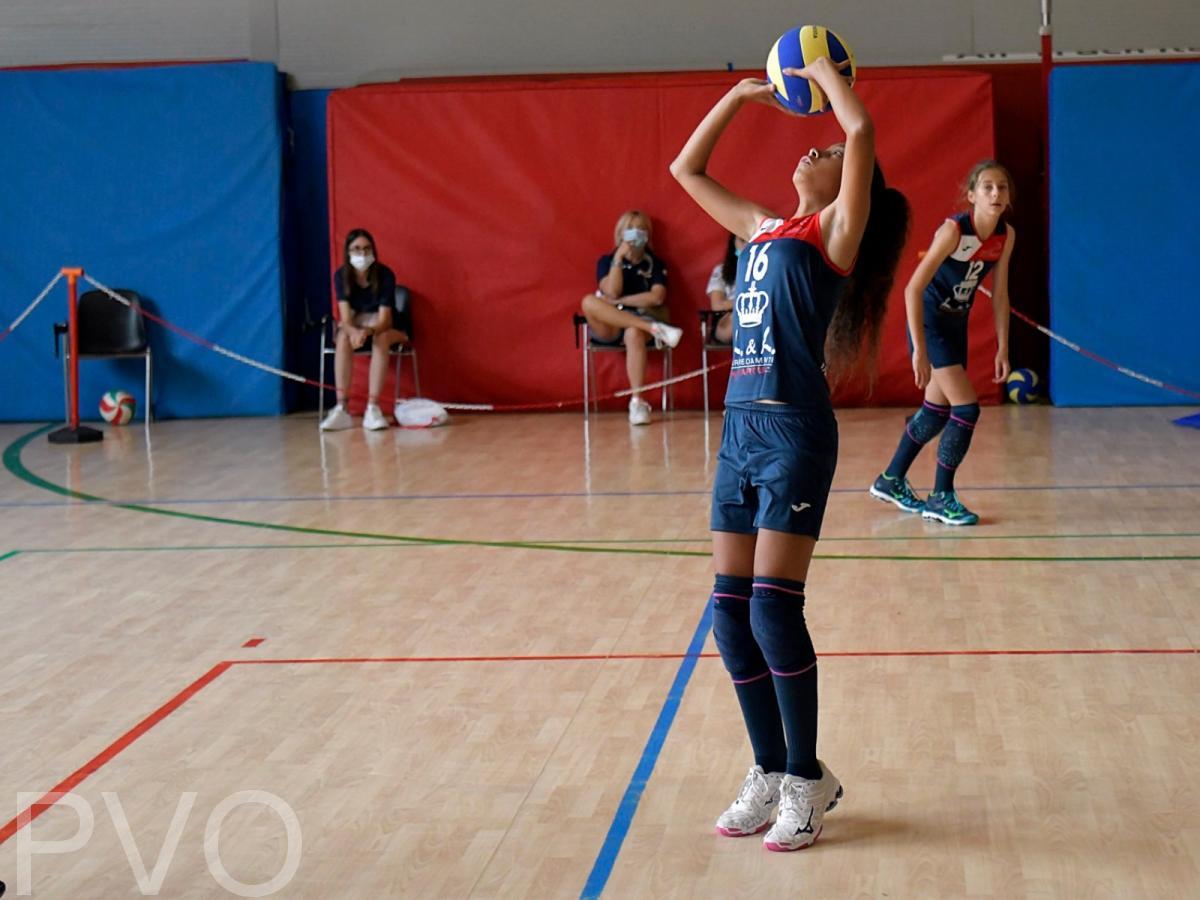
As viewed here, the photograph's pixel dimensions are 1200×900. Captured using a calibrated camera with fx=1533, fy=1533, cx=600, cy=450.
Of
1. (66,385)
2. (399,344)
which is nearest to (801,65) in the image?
(399,344)

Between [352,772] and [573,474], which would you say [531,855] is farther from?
[573,474]

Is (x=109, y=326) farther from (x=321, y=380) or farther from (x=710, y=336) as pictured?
(x=710, y=336)

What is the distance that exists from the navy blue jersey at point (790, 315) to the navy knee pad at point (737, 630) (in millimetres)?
407

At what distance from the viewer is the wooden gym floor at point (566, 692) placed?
10.3 feet

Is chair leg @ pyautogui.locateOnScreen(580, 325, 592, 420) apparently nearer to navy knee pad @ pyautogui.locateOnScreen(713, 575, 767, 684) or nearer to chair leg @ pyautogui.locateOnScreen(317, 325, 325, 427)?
chair leg @ pyautogui.locateOnScreen(317, 325, 325, 427)

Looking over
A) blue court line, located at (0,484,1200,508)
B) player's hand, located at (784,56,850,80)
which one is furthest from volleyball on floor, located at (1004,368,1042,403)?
player's hand, located at (784,56,850,80)

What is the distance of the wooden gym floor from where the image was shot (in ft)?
10.3

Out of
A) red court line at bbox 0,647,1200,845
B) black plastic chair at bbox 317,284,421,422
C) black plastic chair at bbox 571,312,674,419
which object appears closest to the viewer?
red court line at bbox 0,647,1200,845

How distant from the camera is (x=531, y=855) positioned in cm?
317

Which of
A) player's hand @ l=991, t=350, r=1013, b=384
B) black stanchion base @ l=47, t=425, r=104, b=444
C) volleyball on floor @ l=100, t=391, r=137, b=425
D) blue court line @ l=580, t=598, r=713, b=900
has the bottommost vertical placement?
blue court line @ l=580, t=598, r=713, b=900

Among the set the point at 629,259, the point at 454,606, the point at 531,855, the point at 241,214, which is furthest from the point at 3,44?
the point at 531,855

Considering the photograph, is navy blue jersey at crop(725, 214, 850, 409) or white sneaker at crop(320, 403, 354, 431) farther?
white sneaker at crop(320, 403, 354, 431)

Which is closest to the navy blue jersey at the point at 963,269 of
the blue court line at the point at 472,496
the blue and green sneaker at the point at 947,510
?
the blue and green sneaker at the point at 947,510

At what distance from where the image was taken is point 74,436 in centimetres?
1045
